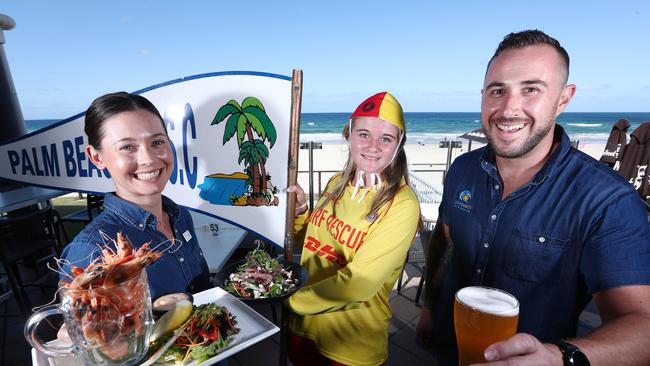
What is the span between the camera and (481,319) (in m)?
1.05

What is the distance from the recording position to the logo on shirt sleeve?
6.02 ft

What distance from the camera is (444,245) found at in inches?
82.6

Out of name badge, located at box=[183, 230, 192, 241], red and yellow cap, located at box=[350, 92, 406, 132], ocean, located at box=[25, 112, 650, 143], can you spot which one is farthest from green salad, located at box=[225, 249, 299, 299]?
ocean, located at box=[25, 112, 650, 143]

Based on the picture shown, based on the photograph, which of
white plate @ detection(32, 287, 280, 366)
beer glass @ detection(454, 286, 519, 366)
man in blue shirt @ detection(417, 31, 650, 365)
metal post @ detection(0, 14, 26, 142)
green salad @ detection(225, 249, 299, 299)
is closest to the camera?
beer glass @ detection(454, 286, 519, 366)

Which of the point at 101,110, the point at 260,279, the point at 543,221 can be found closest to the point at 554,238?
the point at 543,221

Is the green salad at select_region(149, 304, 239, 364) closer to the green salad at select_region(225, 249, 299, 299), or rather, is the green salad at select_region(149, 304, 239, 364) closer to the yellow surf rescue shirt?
the green salad at select_region(225, 249, 299, 299)

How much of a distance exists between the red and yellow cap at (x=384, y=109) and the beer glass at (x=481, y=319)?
1.19 m

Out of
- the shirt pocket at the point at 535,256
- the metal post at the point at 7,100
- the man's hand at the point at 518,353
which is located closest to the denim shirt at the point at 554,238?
the shirt pocket at the point at 535,256

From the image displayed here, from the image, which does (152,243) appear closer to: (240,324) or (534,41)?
(240,324)

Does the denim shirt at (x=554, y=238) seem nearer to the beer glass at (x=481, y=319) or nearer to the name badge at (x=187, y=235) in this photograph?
the beer glass at (x=481, y=319)

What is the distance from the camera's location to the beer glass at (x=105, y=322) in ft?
3.23

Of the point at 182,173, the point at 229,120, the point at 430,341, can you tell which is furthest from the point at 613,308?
the point at 182,173

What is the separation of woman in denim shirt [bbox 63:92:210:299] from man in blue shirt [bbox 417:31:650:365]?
5.57 feet

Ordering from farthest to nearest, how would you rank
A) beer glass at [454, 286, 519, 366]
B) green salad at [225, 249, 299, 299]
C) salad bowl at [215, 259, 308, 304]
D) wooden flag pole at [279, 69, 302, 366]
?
wooden flag pole at [279, 69, 302, 366], green salad at [225, 249, 299, 299], salad bowl at [215, 259, 308, 304], beer glass at [454, 286, 519, 366]
